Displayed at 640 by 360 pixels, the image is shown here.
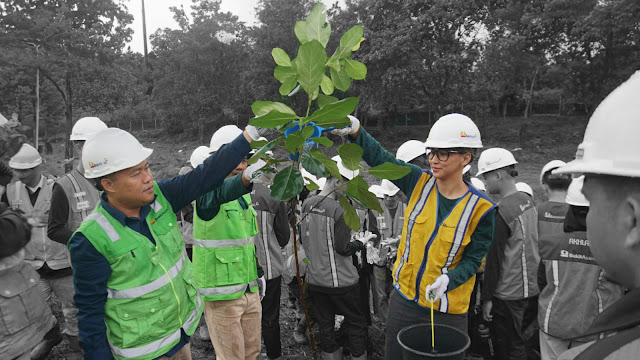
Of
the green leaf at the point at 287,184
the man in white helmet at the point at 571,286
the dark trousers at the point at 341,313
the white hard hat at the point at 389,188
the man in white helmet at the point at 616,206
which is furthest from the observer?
the white hard hat at the point at 389,188

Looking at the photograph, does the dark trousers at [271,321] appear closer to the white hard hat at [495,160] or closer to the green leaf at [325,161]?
the white hard hat at [495,160]

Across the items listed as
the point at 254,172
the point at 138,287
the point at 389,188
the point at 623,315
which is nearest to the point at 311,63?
the point at 254,172

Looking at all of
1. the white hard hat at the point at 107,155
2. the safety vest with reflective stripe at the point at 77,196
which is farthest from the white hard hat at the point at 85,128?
the white hard hat at the point at 107,155

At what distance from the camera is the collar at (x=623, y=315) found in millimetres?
892

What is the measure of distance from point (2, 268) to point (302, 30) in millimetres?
2345

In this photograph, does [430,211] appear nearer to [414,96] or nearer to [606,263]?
[606,263]

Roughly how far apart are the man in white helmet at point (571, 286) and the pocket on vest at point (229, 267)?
95.2 inches

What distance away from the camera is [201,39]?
26.5 meters

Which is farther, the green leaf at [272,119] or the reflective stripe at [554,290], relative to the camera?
the reflective stripe at [554,290]

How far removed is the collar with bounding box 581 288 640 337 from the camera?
892mm

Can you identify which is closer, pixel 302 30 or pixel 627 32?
pixel 302 30

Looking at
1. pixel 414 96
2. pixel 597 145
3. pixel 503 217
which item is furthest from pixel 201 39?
pixel 597 145

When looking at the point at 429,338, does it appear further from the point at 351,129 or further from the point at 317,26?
the point at 317,26

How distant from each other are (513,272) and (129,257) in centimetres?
327
